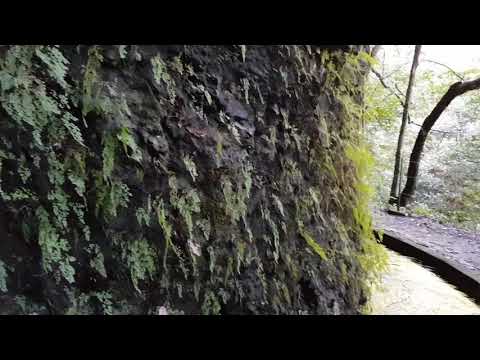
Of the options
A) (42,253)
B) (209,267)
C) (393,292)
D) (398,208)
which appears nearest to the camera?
(42,253)

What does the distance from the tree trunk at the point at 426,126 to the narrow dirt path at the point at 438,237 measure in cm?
156

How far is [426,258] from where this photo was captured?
5895mm

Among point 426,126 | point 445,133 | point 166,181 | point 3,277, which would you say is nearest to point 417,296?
point 166,181

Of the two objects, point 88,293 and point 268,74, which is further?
point 268,74

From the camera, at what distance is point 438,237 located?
7387 millimetres

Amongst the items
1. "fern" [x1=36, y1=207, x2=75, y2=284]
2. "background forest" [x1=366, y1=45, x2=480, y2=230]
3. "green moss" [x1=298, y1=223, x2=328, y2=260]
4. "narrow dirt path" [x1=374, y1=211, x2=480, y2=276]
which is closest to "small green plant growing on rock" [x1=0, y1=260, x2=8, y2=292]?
"fern" [x1=36, y1=207, x2=75, y2=284]

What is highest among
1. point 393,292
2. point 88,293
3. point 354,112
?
point 354,112

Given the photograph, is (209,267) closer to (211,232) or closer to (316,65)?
(211,232)

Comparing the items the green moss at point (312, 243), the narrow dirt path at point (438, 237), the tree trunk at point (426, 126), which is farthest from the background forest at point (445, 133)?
the green moss at point (312, 243)

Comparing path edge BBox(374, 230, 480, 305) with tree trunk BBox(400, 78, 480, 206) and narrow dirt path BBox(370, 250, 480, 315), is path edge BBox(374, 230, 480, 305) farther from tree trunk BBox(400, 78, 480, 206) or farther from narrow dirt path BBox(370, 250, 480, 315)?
tree trunk BBox(400, 78, 480, 206)

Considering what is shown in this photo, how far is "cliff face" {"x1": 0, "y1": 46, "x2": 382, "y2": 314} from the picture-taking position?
1.93 m

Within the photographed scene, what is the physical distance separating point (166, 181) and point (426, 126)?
971 cm

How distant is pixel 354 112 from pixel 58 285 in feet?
10.9
